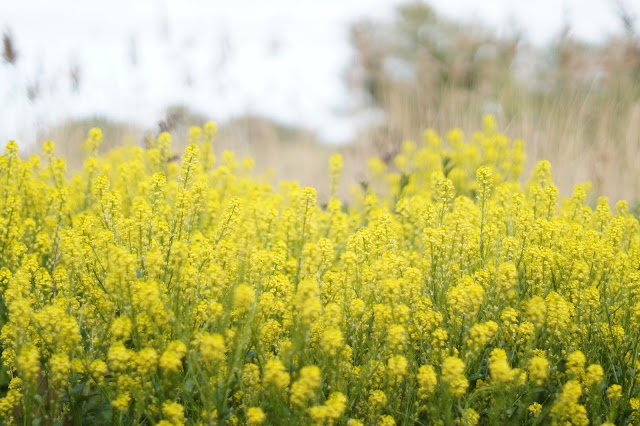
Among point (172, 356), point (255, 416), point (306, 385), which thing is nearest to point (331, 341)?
point (306, 385)

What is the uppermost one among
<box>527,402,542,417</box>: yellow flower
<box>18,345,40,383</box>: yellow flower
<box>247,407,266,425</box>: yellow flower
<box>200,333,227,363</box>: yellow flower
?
<box>200,333,227,363</box>: yellow flower

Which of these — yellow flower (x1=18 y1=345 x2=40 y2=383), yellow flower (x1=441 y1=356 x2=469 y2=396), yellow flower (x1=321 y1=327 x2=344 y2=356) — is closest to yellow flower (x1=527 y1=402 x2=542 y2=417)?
yellow flower (x1=441 y1=356 x2=469 y2=396)

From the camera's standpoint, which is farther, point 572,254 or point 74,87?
point 74,87

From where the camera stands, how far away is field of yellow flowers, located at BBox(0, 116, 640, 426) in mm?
2217

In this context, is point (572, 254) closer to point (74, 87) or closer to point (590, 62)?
point (74, 87)

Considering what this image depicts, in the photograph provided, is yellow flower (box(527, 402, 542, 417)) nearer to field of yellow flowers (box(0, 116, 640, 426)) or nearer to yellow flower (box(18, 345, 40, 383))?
field of yellow flowers (box(0, 116, 640, 426))

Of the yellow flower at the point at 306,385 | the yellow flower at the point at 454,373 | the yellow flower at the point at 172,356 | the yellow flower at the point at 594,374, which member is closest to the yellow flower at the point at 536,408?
the yellow flower at the point at 594,374

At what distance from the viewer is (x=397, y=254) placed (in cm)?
303

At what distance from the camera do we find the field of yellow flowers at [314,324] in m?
2.22

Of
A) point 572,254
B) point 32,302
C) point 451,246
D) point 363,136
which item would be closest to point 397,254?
point 451,246

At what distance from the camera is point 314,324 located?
2570 millimetres

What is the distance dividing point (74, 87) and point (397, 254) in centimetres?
482

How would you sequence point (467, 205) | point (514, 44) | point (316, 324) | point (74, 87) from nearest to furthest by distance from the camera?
point (316, 324), point (467, 205), point (74, 87), point (514, 44)

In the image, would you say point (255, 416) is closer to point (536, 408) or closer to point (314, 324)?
point (314, 324)
